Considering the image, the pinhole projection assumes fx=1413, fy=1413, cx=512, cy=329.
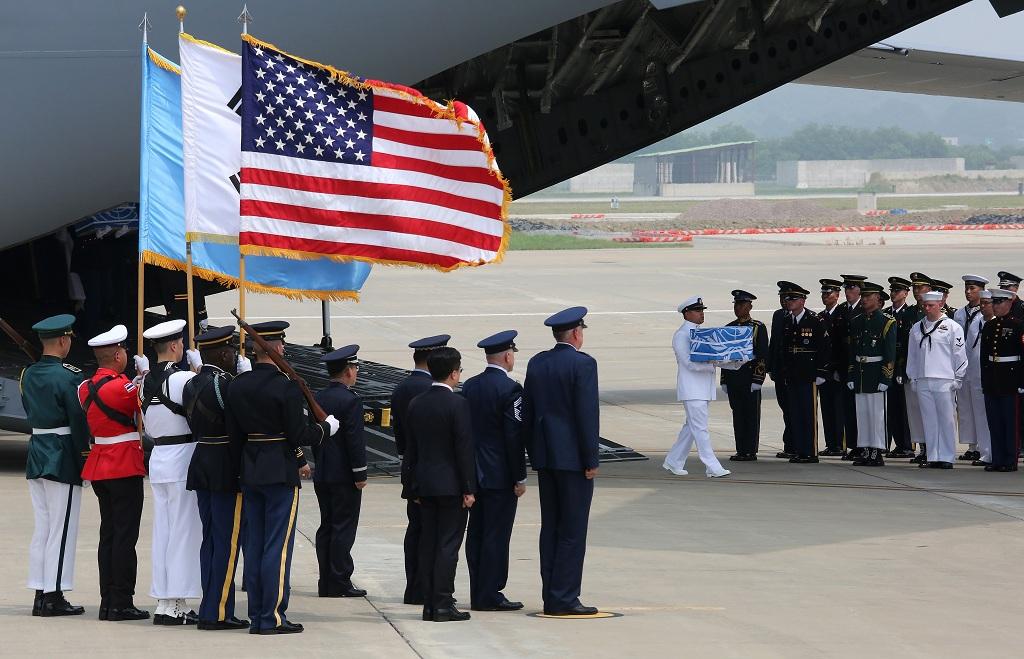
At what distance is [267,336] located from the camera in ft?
24.0

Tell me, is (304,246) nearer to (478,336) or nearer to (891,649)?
(891,649)

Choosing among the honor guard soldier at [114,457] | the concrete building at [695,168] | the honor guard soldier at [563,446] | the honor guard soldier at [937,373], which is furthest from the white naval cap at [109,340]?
the concrete building at [695,168]

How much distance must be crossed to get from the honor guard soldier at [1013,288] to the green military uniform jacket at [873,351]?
1024 millimetres

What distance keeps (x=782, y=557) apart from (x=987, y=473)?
4.46m

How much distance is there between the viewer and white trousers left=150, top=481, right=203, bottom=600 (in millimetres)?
7121

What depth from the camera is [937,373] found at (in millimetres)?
12555

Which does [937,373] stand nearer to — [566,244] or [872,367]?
[872,367]

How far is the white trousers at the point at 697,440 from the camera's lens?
1199 centimetres

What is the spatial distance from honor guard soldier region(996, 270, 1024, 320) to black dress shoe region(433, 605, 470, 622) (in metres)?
7.07

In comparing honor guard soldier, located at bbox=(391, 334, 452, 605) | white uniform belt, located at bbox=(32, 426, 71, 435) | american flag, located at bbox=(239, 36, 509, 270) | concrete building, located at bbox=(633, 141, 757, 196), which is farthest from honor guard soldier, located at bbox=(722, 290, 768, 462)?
concrete building, located at bbox=(633, 141, 757, 196)

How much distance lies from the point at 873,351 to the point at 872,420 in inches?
24.4

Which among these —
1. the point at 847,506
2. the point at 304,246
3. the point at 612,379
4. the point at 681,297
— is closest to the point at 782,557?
the point at 847,506

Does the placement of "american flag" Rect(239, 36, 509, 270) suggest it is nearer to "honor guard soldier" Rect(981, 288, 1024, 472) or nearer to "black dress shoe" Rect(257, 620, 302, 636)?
"black dress shoe" Rect(257, 620, 302, 636)

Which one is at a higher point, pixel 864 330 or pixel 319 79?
pixel 319 79
